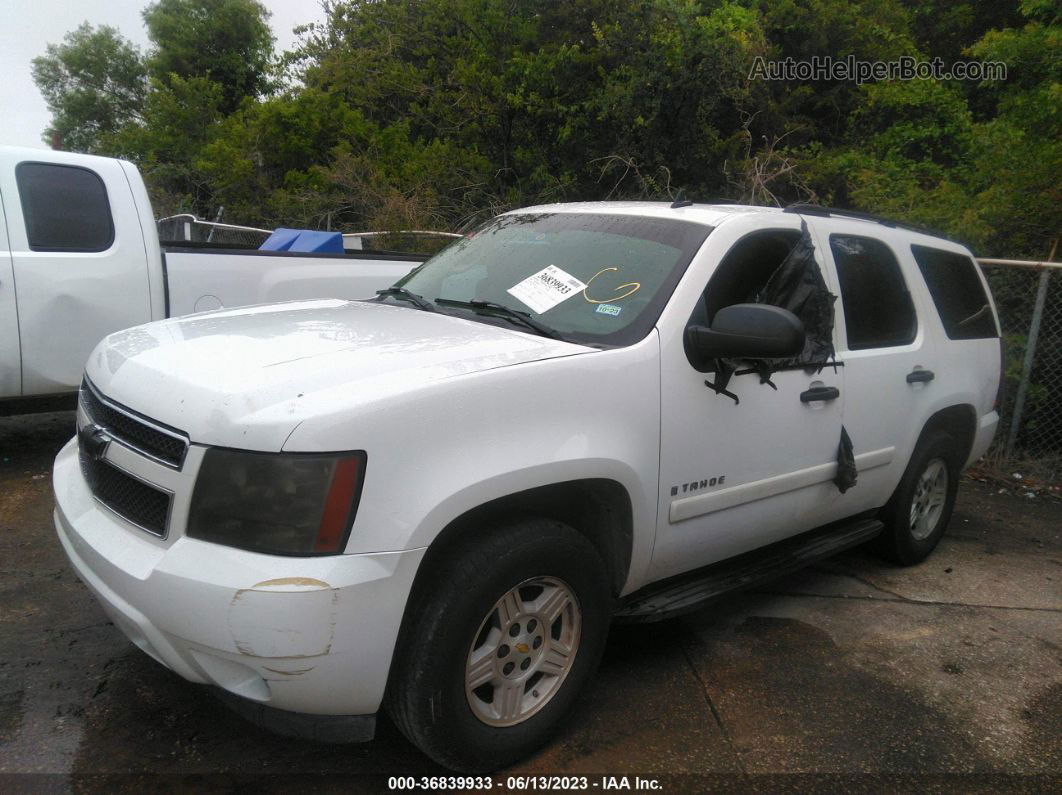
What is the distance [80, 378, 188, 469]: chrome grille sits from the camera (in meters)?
2.23

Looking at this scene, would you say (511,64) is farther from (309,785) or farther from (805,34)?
(309,785)

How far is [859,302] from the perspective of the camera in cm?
381

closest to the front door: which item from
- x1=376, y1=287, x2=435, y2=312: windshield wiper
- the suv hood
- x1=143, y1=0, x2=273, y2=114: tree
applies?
the suv hood

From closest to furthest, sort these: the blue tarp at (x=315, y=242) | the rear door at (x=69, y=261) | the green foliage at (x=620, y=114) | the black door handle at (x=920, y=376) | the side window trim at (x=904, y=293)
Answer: the side window trim at (x=904, y=293) → the black door handle at (x=920, y=376) → the rear door at (x=69, y=261) → the blue tarp at (x=315, y=242) → the green foliage at (x=620, y=114)

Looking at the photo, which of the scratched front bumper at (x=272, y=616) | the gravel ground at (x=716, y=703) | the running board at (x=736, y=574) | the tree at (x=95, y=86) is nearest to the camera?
the scratched front bumper at (x=272, y=616)

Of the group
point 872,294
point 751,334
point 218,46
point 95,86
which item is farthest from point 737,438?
point 95,86

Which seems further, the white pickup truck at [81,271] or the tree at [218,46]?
the tree at [218,46]

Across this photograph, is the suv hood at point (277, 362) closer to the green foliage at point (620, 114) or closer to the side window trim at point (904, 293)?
the side window trim at point (904, 293)

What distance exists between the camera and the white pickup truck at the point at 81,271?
5.00 metres

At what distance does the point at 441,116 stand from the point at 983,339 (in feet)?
43.0

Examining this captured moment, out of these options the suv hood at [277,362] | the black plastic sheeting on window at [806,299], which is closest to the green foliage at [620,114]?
the black plastic sheeting on window at [806,299]

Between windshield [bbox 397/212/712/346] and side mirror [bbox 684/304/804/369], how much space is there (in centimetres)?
21

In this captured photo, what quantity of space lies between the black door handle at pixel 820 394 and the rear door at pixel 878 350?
0.14 m

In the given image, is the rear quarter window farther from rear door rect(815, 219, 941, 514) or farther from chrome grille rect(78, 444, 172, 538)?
chrome grille rect(78, 444, 172, 538)
